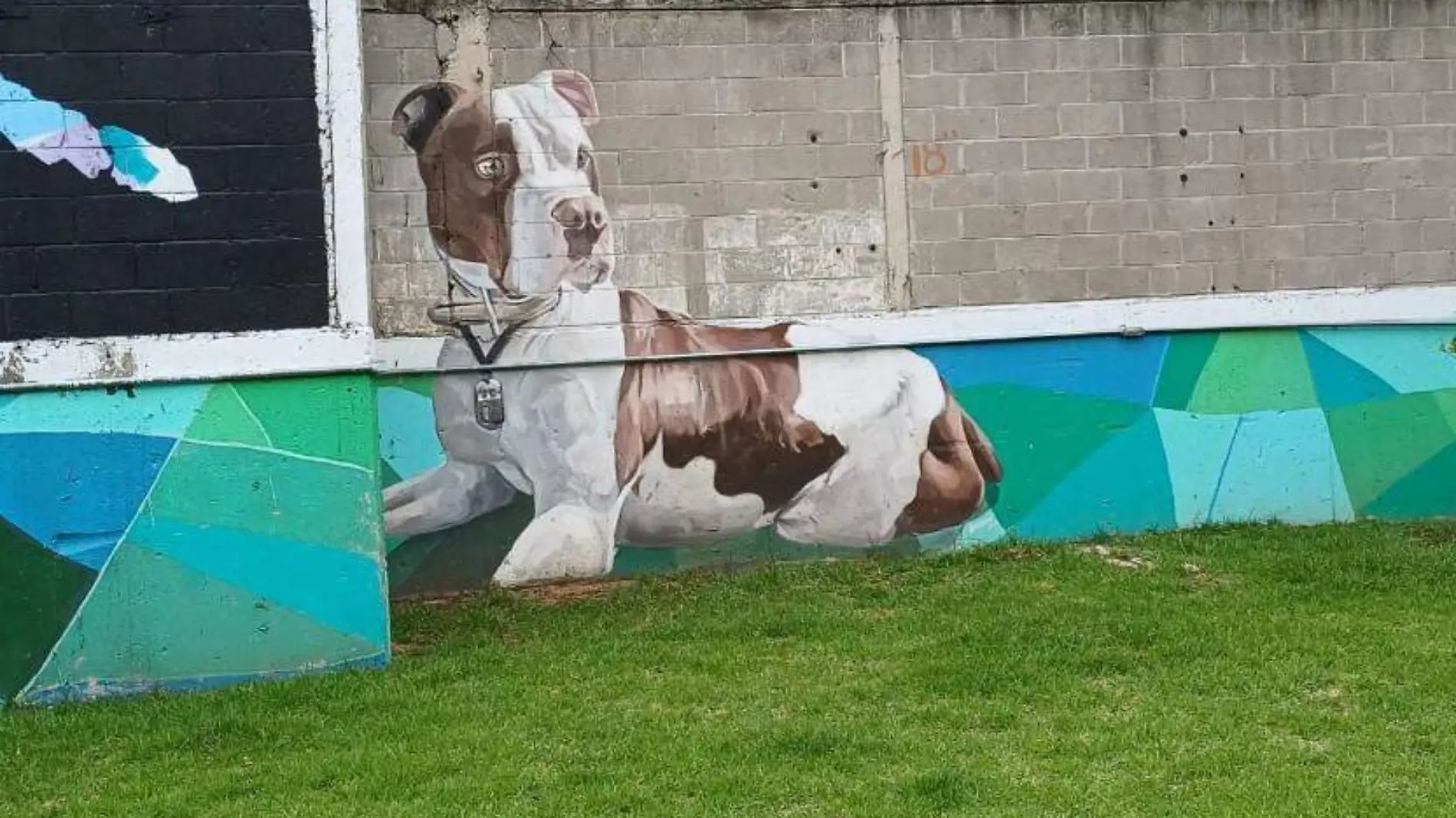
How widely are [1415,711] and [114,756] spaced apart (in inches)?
196

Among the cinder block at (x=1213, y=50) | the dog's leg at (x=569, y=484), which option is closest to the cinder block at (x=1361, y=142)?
the cinder block at (x=1213, y=50)

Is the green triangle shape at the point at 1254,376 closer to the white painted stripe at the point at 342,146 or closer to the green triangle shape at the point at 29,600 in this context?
the white painted stripe at the point at 342,146

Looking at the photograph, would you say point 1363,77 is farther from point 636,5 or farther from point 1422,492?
point 636,5

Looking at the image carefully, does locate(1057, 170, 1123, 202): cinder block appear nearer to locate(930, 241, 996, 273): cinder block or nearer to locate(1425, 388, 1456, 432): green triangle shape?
locate(930, 241, 996, 273): cinder block

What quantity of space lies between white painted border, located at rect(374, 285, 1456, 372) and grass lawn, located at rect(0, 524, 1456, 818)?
1.53 meters

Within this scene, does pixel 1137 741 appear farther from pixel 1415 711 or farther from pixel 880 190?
pixel 880 190

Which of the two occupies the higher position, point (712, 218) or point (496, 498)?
point (712, 218)

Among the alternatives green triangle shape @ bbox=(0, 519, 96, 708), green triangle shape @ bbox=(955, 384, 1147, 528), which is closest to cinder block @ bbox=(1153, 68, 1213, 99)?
green triangle shape @ bbox=(955, 384, 1147, 528)

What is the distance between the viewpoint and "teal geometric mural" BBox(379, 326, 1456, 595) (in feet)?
31.2

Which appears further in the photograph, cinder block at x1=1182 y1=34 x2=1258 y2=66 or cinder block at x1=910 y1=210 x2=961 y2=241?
cinder block at x1=1182 y1=34 x2=1258 y2=66

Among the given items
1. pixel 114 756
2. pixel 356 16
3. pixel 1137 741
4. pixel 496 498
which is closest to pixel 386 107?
pixel 356 16

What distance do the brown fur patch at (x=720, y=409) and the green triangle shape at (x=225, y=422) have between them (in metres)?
2.49

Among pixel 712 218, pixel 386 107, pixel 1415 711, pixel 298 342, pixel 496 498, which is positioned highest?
pixel 386 107

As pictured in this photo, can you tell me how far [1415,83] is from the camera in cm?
979
